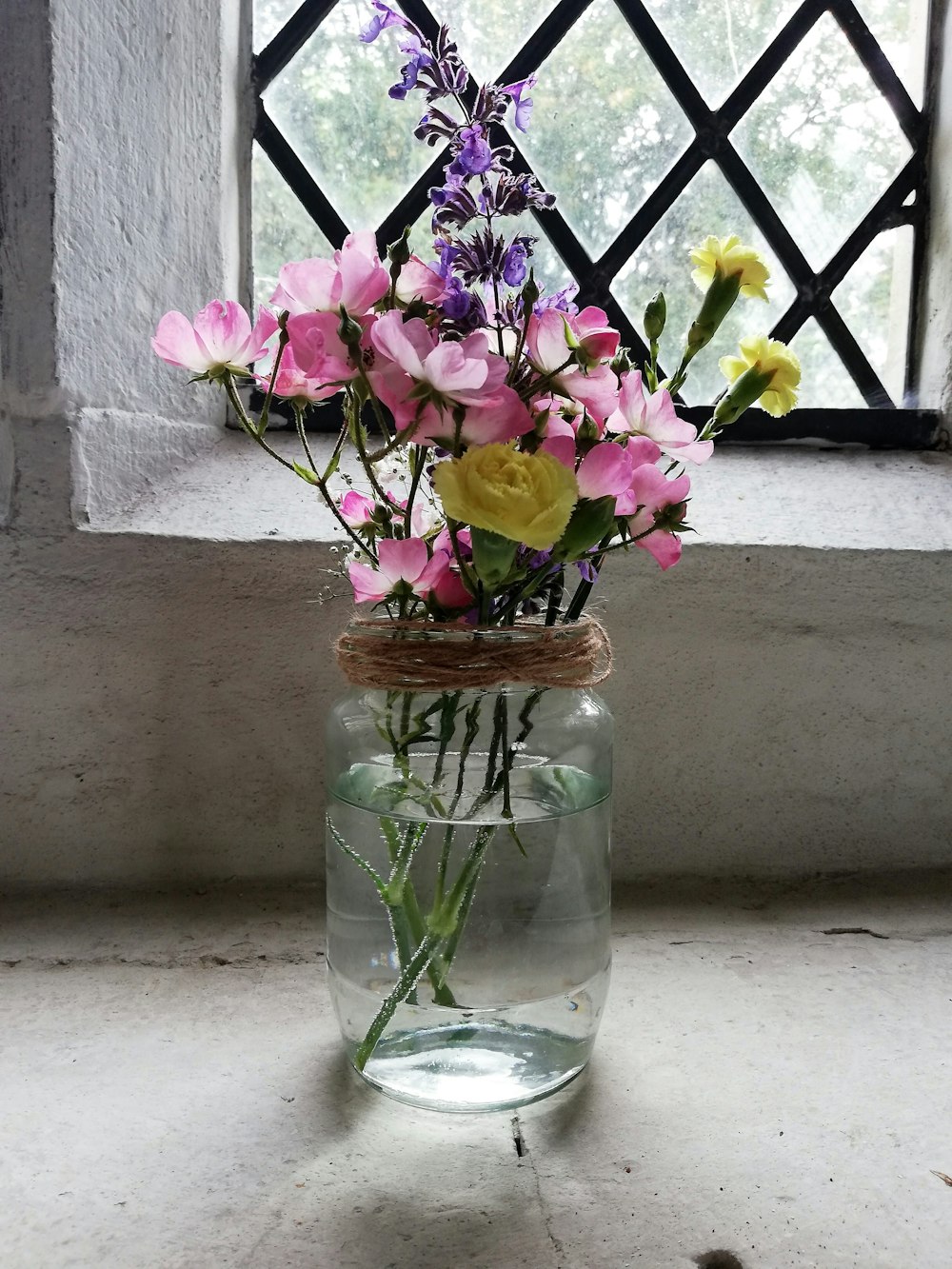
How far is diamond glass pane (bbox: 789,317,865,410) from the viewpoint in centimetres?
113

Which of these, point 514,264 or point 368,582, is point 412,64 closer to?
point 514,264

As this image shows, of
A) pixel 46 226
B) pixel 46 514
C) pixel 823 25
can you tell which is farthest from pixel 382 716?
pixel 823 25

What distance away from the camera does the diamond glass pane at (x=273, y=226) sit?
1.04 metres

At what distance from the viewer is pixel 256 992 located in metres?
0.72

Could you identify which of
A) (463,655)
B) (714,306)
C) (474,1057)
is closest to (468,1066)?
(474,1057)

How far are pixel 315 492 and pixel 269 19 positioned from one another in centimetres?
55

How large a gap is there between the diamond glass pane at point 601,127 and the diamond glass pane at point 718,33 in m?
0.04

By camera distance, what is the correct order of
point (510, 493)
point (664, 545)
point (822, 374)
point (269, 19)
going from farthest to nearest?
point (822, 374)
point (269, 19)
point (664, 545)
point (510, 493)

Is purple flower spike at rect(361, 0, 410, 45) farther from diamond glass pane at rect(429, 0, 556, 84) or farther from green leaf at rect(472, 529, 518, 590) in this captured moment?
diamond glass pane at rect(429, 0, 556, 84)

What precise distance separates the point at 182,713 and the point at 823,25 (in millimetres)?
1048

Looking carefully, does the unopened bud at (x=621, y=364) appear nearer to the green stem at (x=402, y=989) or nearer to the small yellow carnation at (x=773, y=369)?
the small yellow carnation at (x=773, y=369)

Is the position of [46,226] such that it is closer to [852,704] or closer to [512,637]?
[512,637]

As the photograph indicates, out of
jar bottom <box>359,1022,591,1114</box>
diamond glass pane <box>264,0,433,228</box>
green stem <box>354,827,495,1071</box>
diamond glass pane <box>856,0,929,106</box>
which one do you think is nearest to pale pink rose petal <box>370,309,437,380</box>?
green stem <box>354,827,495,1071</box>

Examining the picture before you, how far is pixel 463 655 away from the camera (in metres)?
0.52
